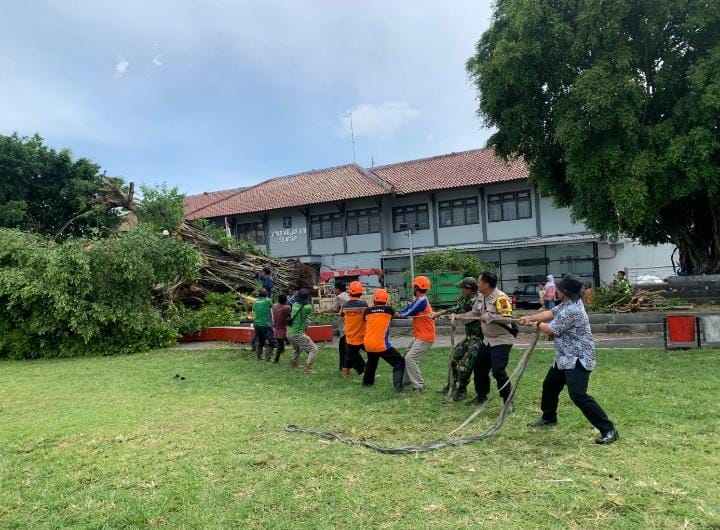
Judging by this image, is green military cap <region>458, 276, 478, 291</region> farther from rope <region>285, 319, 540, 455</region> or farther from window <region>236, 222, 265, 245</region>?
window <region>236, 222, 265, 245</region>

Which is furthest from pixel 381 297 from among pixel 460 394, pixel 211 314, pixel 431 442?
pixel 211 314

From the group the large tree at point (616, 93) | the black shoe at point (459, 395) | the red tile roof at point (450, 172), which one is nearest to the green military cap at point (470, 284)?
the black shoe at point (459, 395)

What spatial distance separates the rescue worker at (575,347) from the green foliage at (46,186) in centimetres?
2086

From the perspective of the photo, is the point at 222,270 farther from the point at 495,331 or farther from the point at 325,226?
the point at 495,331

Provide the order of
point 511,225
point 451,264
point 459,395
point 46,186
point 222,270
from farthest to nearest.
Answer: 1. point 511,225
2. point 46,186
3. point 451,264
4. point 222,270
5. point 459,395

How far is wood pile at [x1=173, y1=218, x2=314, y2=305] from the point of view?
1822cm

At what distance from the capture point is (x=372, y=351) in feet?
25.5

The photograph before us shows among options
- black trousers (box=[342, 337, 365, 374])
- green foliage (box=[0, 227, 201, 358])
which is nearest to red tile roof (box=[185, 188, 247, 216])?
green foliage (box=[0, 227, 201, 358])

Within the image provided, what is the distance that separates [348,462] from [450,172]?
25989 mm

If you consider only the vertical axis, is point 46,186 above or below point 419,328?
above

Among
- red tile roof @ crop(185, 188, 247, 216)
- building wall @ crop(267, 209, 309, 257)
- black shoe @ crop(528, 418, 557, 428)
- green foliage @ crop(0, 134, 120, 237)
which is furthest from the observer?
red tile roof @ crop(185, 188, 247, 216)

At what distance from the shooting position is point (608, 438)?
16.1 ft

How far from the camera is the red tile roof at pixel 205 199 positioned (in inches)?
1496

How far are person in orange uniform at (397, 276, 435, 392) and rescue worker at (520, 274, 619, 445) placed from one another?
2170 mm
